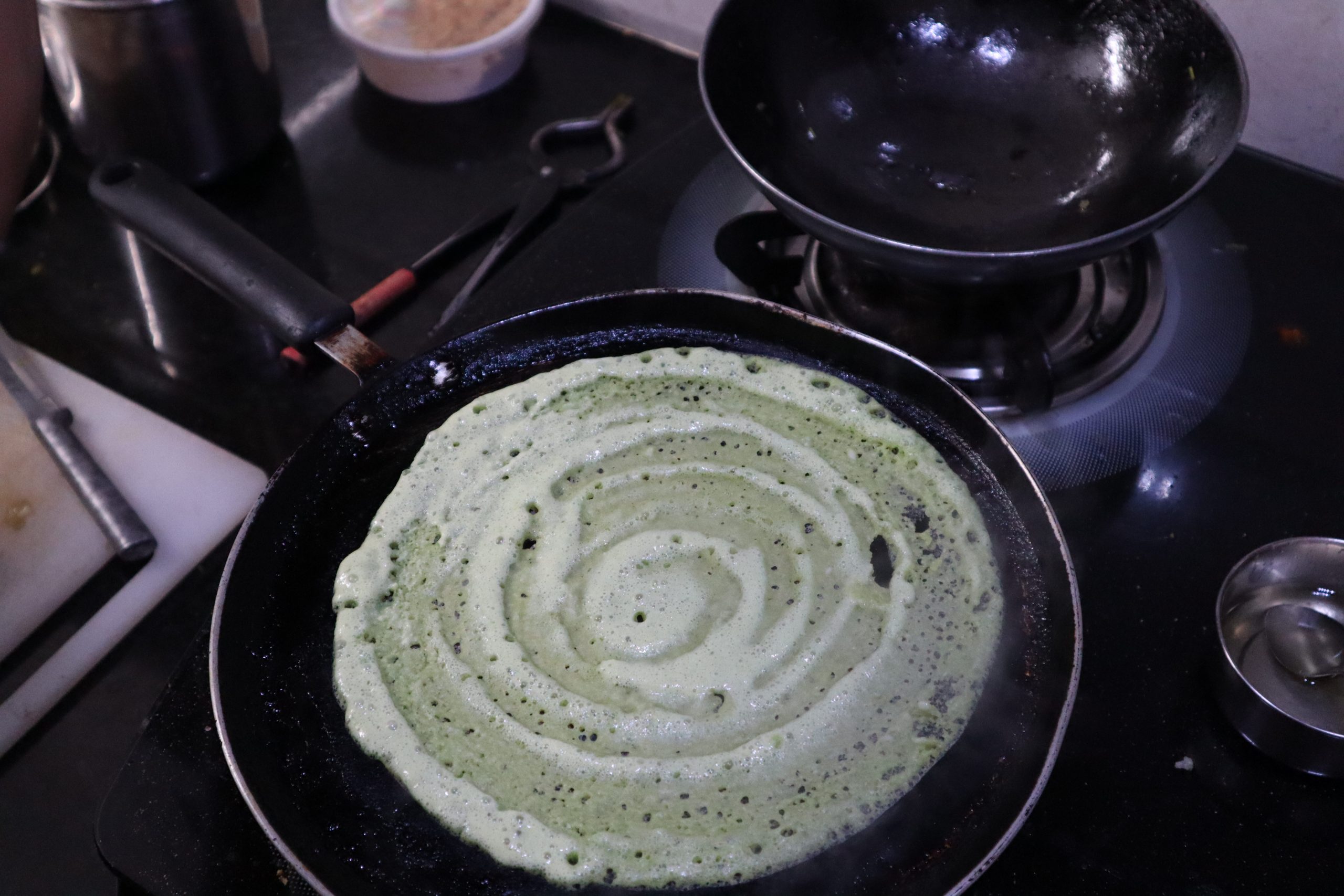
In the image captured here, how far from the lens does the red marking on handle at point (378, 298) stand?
148 centimetres

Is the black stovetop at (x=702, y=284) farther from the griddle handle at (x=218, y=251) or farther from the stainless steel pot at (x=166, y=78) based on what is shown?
the griddle handle at (x=218, y=251)

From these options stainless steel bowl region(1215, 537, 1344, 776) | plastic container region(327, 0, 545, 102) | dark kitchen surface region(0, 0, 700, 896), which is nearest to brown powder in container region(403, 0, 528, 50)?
plastic container region(327, 0, 545, 102)

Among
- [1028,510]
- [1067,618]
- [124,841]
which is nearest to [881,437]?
[1028,510]

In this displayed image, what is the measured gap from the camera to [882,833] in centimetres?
97

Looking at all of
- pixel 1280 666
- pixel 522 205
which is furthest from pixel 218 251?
pixel 1280 666

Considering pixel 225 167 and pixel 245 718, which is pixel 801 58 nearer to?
pixel 225 167

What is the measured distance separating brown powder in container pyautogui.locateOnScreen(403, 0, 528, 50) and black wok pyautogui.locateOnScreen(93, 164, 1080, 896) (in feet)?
2.02

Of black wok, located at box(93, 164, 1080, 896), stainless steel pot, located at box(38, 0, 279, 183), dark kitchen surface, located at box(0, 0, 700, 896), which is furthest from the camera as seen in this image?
stainless steel pot, located at box(38, 0, 279, 183)

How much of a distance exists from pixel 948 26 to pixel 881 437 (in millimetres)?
660

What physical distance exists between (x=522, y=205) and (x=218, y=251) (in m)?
0.51

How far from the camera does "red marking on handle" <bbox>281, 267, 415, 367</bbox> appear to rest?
4.85 feet

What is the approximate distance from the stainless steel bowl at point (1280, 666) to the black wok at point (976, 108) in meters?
0.44

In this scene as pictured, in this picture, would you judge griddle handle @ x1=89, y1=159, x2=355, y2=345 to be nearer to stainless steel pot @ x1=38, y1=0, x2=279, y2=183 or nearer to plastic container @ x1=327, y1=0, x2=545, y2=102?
stainless steel pot @ x1=38, y1=0, x2=279, y2=183

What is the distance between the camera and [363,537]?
1.16 meters
